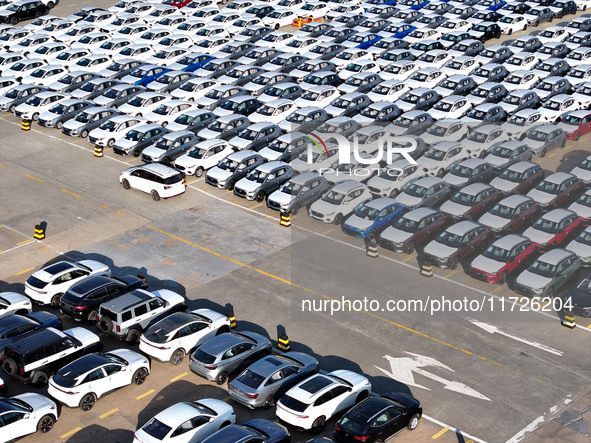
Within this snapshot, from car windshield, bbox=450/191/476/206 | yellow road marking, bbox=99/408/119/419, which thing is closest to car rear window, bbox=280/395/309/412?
yellow road marking, bbox=99/408/119/419

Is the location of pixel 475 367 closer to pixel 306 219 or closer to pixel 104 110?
pixel 306 219

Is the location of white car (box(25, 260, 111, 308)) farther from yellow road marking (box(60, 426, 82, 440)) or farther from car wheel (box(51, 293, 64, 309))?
yellow road marking (box(60, 426, 82, 440))

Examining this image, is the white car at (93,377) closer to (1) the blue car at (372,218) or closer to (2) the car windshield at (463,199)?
(1) the blue car at (372,218)

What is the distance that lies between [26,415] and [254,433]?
23.7 feet

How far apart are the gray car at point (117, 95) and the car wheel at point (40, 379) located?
2684cm

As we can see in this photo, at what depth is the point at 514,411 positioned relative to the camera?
28.0 m

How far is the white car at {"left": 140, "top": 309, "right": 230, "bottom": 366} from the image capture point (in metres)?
30.0

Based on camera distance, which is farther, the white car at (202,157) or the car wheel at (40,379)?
the white car at (202,157)

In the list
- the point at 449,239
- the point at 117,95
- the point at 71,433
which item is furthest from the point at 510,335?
the point at 117,95

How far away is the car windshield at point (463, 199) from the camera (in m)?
40.2

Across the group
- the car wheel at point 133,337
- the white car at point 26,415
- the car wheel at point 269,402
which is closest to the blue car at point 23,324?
the car wheel at point 133,337

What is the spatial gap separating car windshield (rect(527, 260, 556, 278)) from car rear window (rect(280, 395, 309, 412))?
1305cm

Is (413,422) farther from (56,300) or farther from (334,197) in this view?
(334,197)

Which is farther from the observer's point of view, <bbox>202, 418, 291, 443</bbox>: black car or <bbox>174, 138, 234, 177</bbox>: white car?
<bbox>174, 138, 234, 177</bbox>: white car
